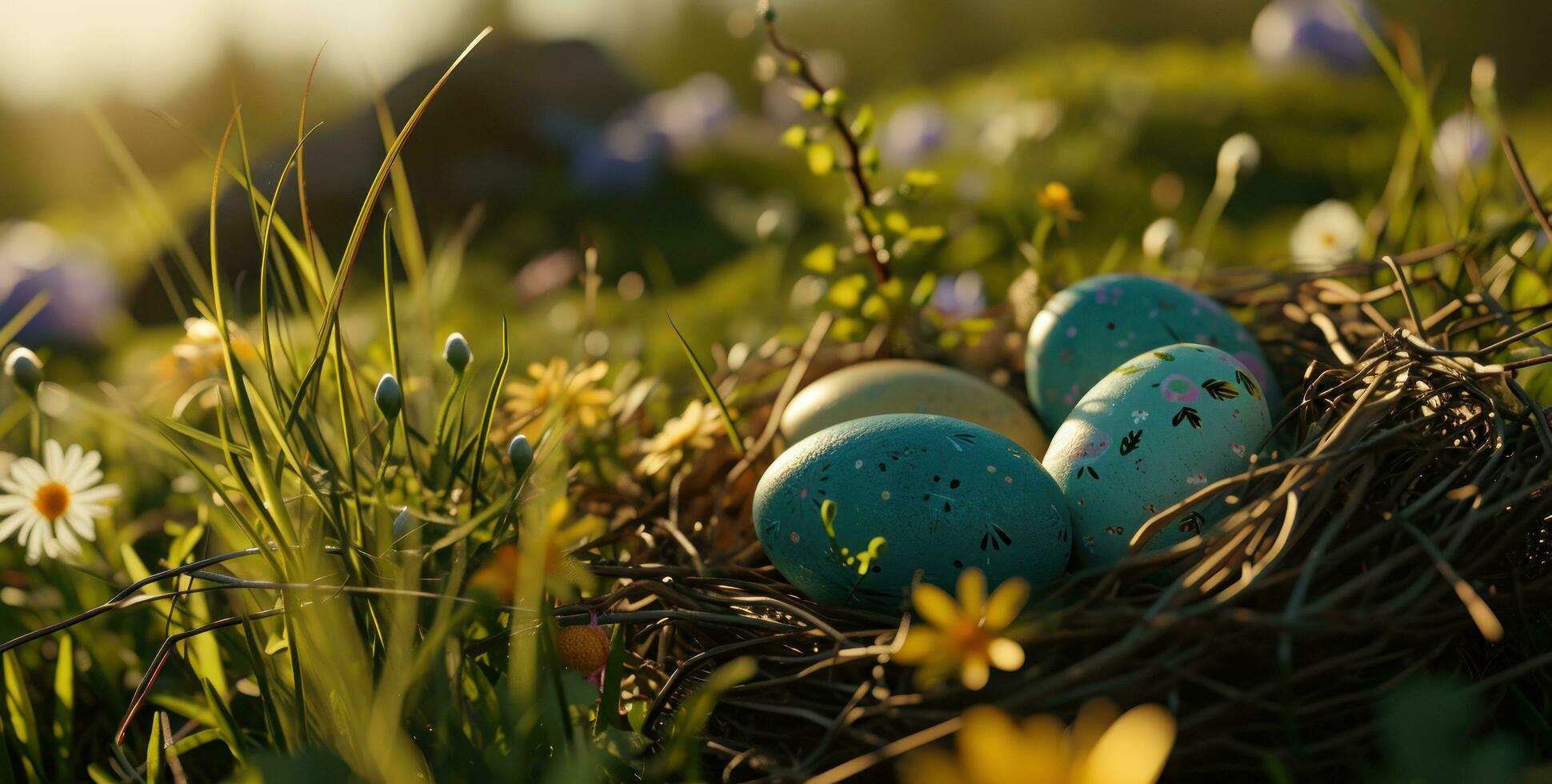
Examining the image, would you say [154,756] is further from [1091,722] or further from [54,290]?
[54,290]

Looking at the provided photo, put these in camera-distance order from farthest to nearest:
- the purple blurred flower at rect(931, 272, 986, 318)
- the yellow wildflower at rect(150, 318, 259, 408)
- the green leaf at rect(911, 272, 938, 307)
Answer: the purple blurred flower at rect(931, 272, 986, 318)
the green leaf at rect(911, 272, 938, 307)
the yellow wildflower at rect(150, 318, 259, 408)

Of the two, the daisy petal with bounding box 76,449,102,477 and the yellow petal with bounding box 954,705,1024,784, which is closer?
the yellow petal with bounding box 954,705,1024,784

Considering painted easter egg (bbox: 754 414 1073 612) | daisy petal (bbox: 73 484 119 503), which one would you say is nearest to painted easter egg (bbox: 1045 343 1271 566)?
painted easter egg (bbox: 754 414 1073 612)

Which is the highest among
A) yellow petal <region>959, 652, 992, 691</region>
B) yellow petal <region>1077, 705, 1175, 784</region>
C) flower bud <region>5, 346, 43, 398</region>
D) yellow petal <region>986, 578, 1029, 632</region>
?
flower bud <region>5, 346, 43, 398</region>

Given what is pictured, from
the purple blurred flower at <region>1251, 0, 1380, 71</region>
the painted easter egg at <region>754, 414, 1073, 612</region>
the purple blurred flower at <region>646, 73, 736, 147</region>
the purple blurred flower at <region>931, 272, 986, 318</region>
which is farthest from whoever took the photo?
the purple blurred flower at <region>646, 73, 736, 147</region>

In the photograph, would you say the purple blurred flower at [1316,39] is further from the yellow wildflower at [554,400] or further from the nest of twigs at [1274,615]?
the yellow wildflower at [554,400]

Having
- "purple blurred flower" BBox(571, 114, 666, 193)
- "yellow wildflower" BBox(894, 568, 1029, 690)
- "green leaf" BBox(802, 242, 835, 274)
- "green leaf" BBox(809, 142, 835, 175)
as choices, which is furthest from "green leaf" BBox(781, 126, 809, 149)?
"purple blurred flower" BBox(571, 114, 666, 193)

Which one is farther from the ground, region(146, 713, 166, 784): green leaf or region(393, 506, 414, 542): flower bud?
region(393, 506, 414, 542): flower bud

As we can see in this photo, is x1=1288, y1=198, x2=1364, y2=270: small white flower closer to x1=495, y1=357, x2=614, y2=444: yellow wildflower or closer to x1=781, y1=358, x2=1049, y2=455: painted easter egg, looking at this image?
x1=781, y1=358, x2=1049, y2=455: painted easter egg
